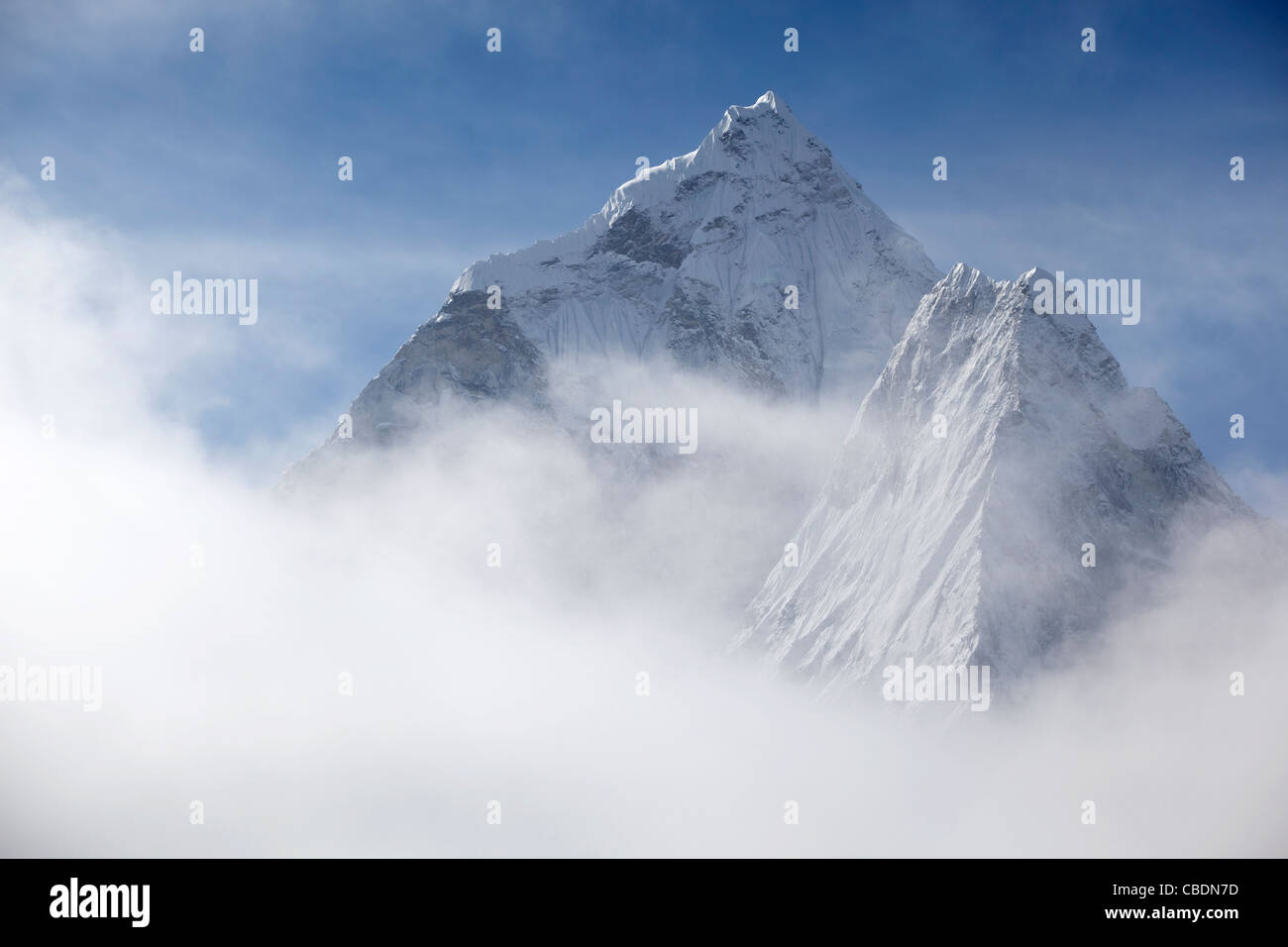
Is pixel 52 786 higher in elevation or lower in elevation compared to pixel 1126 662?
lower

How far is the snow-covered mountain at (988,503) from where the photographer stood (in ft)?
482

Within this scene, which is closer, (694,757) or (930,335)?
(694,757)

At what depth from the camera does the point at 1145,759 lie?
13150 centimetres

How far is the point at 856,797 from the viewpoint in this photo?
140250mm

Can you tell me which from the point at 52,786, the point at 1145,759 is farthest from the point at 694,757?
the point at 52,786

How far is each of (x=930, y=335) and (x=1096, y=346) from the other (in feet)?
71.5

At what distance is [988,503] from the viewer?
499 ft

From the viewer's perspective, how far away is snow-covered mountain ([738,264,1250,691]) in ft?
482
